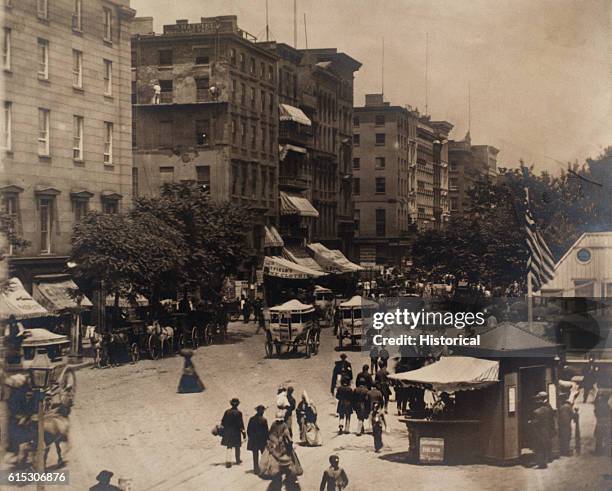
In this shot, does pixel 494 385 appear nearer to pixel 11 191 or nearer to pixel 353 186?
pixel 353 186

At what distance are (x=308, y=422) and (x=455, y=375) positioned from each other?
230 centimetres

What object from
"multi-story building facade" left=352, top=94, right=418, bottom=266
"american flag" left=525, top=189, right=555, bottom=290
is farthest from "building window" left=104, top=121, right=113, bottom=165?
"american flag" left=525, top=189, right=555, bottom=290

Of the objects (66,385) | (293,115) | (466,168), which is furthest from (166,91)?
(466,168)

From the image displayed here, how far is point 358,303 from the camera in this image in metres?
16.3

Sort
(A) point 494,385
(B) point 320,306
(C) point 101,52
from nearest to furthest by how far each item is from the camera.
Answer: (A) point 494,385 → (C) point 101,52 → (B) point 320,306

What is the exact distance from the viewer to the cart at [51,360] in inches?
603

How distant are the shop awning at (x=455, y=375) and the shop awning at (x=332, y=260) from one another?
6.32ft

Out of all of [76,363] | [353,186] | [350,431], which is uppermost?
[353,186]

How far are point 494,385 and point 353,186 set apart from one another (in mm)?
3834

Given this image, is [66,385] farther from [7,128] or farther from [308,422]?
[7,128]

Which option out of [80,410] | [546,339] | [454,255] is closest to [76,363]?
[80,410]

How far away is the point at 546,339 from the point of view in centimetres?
1586

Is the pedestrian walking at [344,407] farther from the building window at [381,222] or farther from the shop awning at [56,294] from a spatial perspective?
the shop awning at [56,294]

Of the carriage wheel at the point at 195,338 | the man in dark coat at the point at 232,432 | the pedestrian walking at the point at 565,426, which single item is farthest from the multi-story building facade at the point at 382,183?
the pedestrian walking at the point at 565,426
